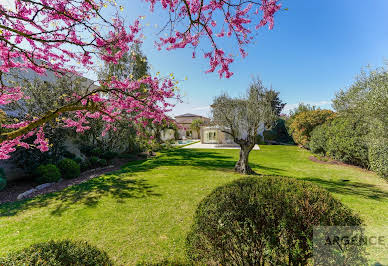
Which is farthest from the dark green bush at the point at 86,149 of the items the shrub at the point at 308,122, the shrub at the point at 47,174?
the shrub at the point at 308,122

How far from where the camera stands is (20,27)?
11.0 ft

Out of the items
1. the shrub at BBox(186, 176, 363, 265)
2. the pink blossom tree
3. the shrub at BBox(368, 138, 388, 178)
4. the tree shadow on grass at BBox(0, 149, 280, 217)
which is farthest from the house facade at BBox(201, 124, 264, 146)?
the shrub at BBox(186, 176, 363, 265)

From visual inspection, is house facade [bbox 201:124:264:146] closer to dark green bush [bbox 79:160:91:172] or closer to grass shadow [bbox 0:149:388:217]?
dark green bush [bbox 79:160:91:172]

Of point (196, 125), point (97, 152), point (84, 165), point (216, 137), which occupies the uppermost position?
point (196, 125)

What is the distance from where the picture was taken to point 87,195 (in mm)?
6852

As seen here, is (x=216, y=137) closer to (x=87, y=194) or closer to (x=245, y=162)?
(x=245, y=162)

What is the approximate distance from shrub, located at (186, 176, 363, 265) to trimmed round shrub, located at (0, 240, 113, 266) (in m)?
1.28

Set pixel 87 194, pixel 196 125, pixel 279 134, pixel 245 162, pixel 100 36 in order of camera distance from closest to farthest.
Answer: pixel 100 36, pixel 87 194, pixel 245 162, pixel 279 134, pixel 196 125

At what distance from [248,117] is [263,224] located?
8.81 meters

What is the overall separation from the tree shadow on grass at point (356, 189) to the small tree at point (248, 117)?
3.92 meters

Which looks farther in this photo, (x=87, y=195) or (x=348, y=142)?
(x=348, y=142)
